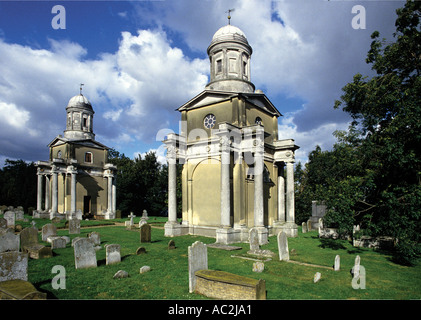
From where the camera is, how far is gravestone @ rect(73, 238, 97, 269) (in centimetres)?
1002

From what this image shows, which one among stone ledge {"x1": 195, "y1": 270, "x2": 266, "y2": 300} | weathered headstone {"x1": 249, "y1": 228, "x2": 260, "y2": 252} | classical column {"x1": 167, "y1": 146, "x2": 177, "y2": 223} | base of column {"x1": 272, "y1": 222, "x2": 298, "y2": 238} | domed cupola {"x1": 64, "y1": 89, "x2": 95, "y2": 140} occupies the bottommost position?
base of column {"x1": 272, "y1": 222, "x2": 298, "y2": 238}

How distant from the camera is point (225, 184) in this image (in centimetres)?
1664

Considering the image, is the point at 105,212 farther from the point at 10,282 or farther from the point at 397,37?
the point at 397,37

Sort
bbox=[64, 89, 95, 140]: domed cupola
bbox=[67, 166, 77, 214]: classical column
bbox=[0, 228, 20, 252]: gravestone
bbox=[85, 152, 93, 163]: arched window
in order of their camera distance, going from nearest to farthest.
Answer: bbox=[0, 228, 20, 252]: gravestone < bbox=[67, 166, 77, 214]: classical column < bbox=[85, 152, 93, 163]: arched window < bbox=[64, 89, 95, 140]: domed cupola

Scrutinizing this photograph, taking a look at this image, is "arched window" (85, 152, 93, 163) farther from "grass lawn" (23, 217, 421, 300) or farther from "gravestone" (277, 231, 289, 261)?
"gravestone" (277, 231, 289, 261)

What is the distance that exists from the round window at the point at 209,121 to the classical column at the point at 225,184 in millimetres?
3374

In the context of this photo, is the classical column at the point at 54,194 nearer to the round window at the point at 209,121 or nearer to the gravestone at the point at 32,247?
the gravestone at the point at 32,247

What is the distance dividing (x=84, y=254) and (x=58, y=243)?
5363 mm

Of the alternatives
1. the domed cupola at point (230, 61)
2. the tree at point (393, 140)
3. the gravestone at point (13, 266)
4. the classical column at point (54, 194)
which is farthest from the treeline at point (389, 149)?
the classical column at point (54, 194)

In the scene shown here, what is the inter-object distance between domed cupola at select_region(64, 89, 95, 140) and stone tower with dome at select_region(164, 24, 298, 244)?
22.9 metres

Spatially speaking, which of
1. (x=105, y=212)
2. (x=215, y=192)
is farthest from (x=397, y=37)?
(x=105, y=212)

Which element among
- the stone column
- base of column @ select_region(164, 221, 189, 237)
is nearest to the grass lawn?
the stone column

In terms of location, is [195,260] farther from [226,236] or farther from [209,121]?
[209,121]

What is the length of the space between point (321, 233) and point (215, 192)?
925cm
